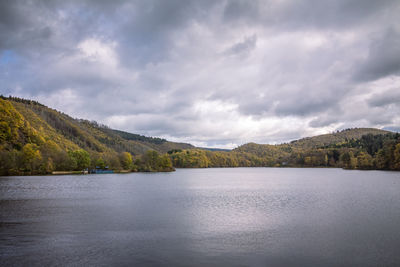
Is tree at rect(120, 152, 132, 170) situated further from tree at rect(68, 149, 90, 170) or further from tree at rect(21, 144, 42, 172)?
tree at rect(21, 144, 42, 172)

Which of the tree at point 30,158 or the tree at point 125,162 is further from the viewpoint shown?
the tree at point 125,162

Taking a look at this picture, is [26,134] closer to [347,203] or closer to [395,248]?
[347,203]

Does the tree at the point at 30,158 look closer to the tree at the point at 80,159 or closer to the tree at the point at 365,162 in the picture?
the tree at the point at 80,159

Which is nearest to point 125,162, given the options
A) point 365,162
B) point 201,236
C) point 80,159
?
point 80,159

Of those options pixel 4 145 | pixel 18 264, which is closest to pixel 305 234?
pixel 18 264

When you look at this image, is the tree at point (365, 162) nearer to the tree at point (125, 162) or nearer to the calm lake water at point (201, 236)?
the tree at point (125, 162)

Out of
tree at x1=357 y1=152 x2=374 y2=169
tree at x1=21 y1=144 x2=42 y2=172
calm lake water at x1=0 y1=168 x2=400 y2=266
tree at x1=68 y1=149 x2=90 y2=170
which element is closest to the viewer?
calm lake water at x1=0 y1=168 x2=400 y2=266

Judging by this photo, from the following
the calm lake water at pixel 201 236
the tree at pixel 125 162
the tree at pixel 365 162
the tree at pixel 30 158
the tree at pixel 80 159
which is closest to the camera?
the calm lake water at pixel 201 236

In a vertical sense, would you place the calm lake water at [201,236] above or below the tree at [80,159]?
below

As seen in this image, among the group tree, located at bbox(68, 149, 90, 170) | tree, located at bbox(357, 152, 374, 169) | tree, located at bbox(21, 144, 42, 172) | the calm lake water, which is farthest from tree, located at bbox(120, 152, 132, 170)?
tree, located at bbox(357, 152, 374, 169)

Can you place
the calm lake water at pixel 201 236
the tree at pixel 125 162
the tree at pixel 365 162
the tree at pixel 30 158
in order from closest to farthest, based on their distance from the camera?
1. the calm lake water at pixel 201 236
2. the tree at pixel 30 158
3. the tree at pixel 125 162
4. the tree at pixel 365 162

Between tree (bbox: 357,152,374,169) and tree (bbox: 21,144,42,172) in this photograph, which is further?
tree (bbox: 357,152,374,169)

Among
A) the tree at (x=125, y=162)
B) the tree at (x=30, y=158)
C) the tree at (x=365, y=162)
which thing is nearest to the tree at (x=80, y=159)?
the tree at (x=30, y=158)

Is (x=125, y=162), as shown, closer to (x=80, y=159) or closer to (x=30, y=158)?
(x=80, y=159)
